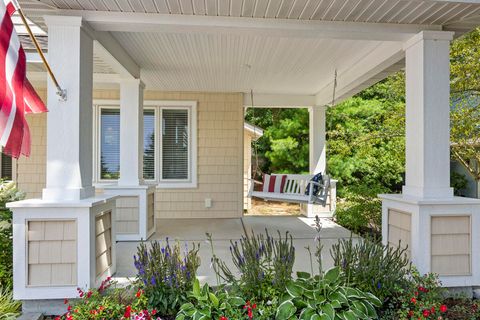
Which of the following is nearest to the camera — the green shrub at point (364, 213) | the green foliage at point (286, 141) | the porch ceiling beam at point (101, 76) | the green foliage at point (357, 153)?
the porch ceiling beam at point (101, 76)

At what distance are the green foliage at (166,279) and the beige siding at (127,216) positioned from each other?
2626 millimetres

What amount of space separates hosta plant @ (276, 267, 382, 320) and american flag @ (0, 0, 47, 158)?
2129 mm

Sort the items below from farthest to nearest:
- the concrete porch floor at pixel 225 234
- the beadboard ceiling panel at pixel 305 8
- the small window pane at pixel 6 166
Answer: the small window pane at pixel 6 166
the concrete porch floor at pixel 225 234
the beadboard ceiling panel at pixel 305 8

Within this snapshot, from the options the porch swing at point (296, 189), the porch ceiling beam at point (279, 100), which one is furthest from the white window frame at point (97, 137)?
the porch swing at point (296, 189)

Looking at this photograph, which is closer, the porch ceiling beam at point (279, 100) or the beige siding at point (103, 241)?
the beige siding at point (103, 241)

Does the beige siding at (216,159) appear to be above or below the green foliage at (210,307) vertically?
above

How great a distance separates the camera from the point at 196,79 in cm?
638

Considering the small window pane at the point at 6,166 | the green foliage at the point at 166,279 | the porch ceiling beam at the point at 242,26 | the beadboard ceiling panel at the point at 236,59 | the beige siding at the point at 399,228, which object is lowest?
the green foliage at the point at 166,279

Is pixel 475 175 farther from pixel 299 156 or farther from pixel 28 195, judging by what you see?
pixel 28 195

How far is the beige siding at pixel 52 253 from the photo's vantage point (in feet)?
9.47

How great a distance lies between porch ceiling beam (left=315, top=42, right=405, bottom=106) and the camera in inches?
168

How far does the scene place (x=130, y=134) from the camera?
536 cm

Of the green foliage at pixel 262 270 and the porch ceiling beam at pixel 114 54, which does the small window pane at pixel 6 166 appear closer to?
the porch ceiling beam at pixel 114 54

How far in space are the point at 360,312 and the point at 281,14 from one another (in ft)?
8.70
